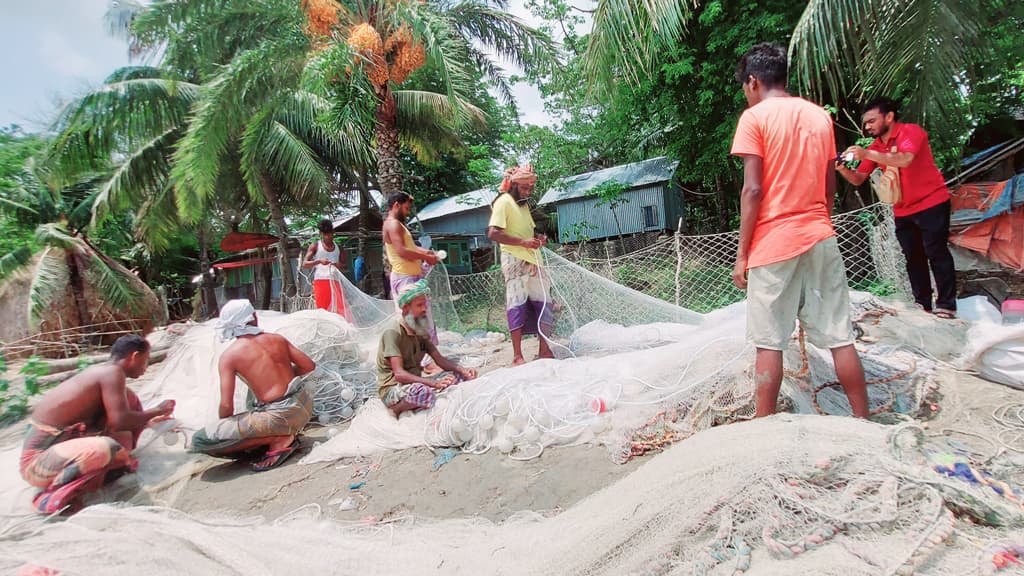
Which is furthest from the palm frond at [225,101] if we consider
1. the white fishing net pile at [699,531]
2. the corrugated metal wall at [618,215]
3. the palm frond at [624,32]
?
the corrugated metal wall at [618,215]

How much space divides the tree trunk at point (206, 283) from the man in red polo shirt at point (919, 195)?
702 inches

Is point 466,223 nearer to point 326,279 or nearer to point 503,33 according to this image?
point 503,33

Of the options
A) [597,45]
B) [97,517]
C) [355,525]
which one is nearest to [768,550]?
[355,525]

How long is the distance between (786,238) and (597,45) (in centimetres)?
342

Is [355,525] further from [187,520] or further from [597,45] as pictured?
[597,45]

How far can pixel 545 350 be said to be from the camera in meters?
4.18

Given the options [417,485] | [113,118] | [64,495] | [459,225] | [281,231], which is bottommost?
[417,485]

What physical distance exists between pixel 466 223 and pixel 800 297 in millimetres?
18728

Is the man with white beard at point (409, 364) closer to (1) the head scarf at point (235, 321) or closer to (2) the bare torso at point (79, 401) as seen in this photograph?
(1) the head scarf at point (235, 321)

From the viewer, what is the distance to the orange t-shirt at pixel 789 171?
210cm

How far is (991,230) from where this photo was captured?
454 centimetres

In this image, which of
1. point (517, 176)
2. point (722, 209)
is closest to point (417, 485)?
point (517, 176)

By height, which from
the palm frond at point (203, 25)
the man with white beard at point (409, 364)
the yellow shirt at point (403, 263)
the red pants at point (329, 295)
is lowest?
the man with white beard at point (409, 364)

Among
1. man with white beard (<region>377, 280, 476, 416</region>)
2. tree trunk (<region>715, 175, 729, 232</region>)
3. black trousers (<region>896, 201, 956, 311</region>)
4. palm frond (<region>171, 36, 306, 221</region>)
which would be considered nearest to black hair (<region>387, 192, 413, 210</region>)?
man with white beard (<region>377, 280, 476, 416</region>)
